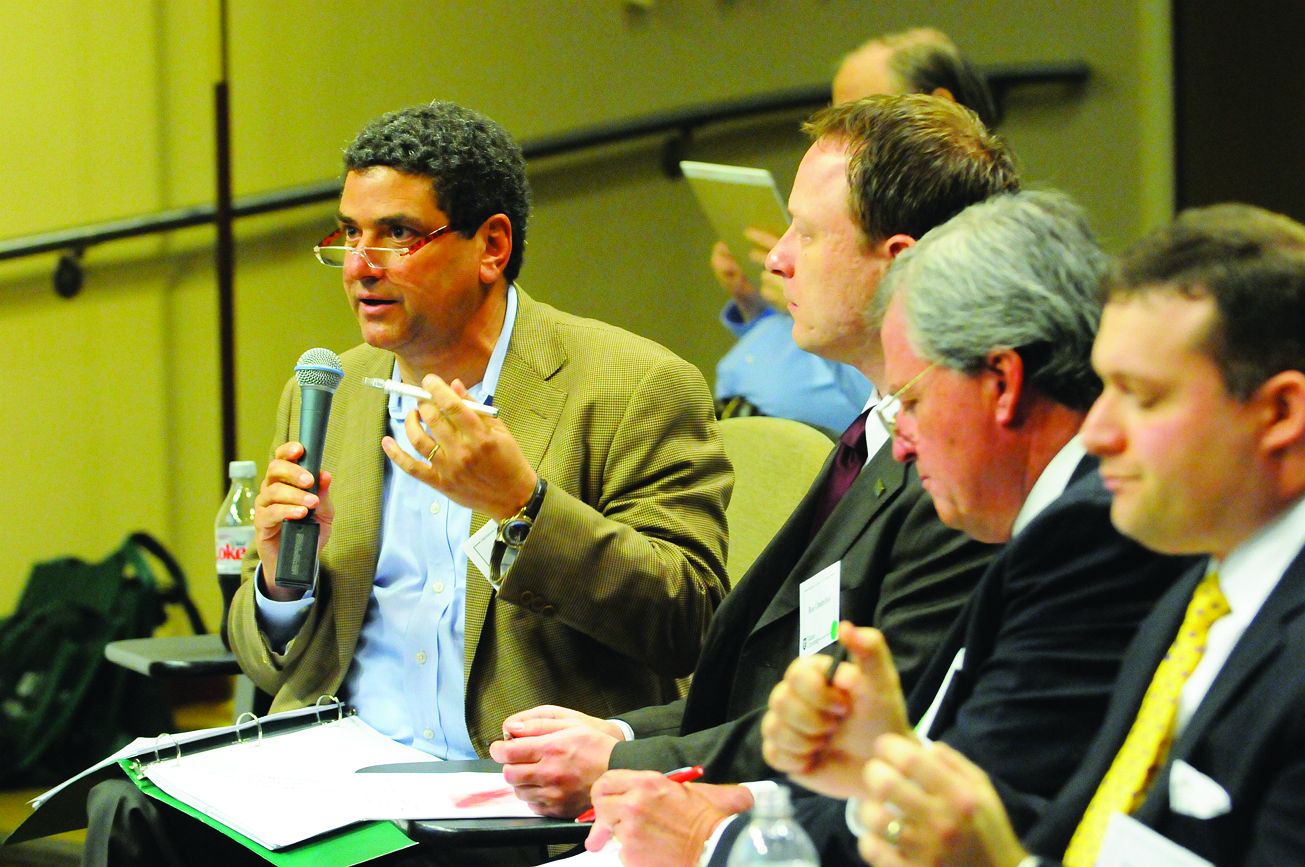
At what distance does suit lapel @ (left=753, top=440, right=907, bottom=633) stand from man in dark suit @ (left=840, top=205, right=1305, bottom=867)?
56cm

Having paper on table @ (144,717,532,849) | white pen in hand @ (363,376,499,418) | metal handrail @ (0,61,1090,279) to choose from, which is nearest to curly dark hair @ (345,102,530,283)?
white pen in hand @ (363,376,499,418)

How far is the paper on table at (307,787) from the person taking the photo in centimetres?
166

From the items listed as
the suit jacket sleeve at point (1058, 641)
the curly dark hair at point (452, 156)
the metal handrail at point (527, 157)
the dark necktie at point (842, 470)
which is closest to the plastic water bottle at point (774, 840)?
the suit jacket sleeve at point (1058, 641)

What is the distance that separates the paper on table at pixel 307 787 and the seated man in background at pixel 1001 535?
0.86 feet

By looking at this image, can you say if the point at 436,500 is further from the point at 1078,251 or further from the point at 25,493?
the point at 25,493

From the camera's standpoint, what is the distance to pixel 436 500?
2.22 m

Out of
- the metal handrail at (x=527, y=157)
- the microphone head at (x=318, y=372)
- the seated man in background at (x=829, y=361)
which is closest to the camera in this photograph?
the microphone head at (x=318, y=372)

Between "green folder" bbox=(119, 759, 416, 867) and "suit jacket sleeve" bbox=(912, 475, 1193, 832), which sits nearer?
"suit jacket sleeve" bbox=(912, 475, 1193, 832)

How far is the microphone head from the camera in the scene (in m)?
2.08

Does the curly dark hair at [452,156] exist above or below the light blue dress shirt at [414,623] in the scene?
→ above

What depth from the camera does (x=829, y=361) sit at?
2.85 metres

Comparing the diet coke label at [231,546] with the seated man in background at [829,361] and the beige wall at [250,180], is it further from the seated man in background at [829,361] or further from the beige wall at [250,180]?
the beige wall at [250,180]

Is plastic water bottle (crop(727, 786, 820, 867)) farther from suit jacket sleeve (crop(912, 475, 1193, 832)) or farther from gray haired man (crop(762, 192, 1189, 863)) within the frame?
suit jacket sleeve (crop(912, 475, 1193, 832))

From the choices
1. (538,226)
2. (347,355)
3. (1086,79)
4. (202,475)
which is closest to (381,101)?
(538,226)
